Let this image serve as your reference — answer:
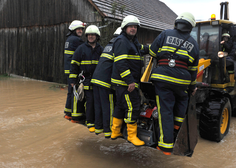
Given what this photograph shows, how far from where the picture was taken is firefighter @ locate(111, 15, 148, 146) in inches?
132

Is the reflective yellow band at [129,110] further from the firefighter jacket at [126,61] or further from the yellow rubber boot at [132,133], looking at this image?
the firefighter jacket at [126,61]

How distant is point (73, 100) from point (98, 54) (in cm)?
105

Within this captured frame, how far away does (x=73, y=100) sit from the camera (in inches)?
171

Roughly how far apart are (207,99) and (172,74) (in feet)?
7.36

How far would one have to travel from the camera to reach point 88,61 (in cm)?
424

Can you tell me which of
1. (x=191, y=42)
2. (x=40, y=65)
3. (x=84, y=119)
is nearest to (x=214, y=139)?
(x=191, y=42)

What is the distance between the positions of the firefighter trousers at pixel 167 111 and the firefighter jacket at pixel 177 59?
104mm

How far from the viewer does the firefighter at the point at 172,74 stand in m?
3.11

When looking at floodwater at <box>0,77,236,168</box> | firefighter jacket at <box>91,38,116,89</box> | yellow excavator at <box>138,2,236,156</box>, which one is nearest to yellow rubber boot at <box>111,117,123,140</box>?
yellow excavator at <box>138,2,236,156</box>

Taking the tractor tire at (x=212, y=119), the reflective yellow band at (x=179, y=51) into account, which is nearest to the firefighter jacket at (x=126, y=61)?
the reflective yellow band at (x=179, y=51)

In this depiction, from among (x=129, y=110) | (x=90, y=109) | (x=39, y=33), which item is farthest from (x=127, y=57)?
(x=39, y=33)

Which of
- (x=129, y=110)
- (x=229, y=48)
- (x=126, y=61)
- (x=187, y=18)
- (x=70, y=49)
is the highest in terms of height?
(x=187, y=18)

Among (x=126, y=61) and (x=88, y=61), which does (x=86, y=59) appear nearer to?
(x=88, y=61)

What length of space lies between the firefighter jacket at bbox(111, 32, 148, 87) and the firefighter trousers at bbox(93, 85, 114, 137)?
37cm
